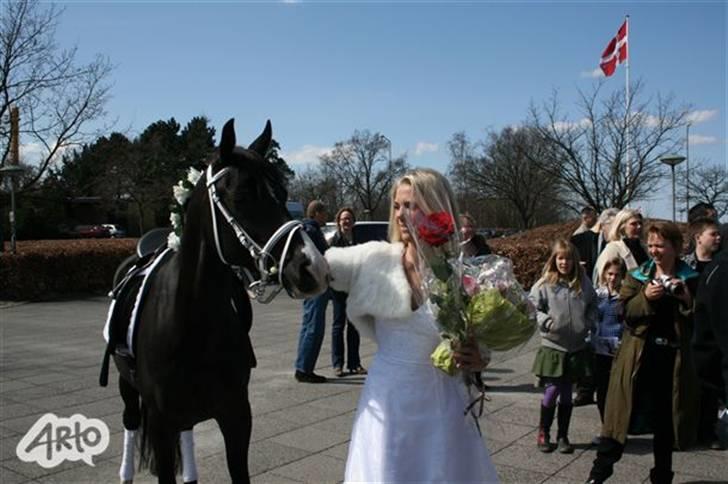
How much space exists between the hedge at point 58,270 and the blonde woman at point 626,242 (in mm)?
15422

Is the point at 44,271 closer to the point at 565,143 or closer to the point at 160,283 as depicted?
the point at 160,283

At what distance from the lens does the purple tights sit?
514 cm

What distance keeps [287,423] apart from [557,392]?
2.44 m

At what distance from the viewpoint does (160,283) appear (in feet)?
11.4

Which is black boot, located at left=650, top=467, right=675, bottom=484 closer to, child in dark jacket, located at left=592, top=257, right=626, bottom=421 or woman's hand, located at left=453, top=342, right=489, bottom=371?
child in dark jacket, located at left=592, top=257, right=626, bottom=421

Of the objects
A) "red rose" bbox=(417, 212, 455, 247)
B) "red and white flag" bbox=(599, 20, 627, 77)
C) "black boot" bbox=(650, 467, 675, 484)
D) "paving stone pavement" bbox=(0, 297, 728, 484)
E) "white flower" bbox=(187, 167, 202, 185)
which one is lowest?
"paving stone pavement" bbox=(0, 297, 728, 484)

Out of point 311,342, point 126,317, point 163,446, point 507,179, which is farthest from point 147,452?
point 507,179

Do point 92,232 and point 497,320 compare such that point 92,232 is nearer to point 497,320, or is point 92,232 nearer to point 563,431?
point 563,431

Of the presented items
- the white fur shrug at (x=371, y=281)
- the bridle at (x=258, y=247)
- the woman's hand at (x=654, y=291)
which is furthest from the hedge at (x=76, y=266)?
the white fur shrug at (x=371, y=281)

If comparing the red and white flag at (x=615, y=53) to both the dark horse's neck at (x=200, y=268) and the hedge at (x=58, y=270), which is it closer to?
the hedge at (x=58, y=270)

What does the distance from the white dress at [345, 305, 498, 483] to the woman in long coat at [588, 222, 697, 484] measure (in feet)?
6.60

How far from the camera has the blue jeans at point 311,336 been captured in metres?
7.38

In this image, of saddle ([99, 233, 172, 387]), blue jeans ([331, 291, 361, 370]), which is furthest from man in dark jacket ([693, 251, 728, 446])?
blue jeans ([331, 291, 361, 370])

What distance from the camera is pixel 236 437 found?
321cm
